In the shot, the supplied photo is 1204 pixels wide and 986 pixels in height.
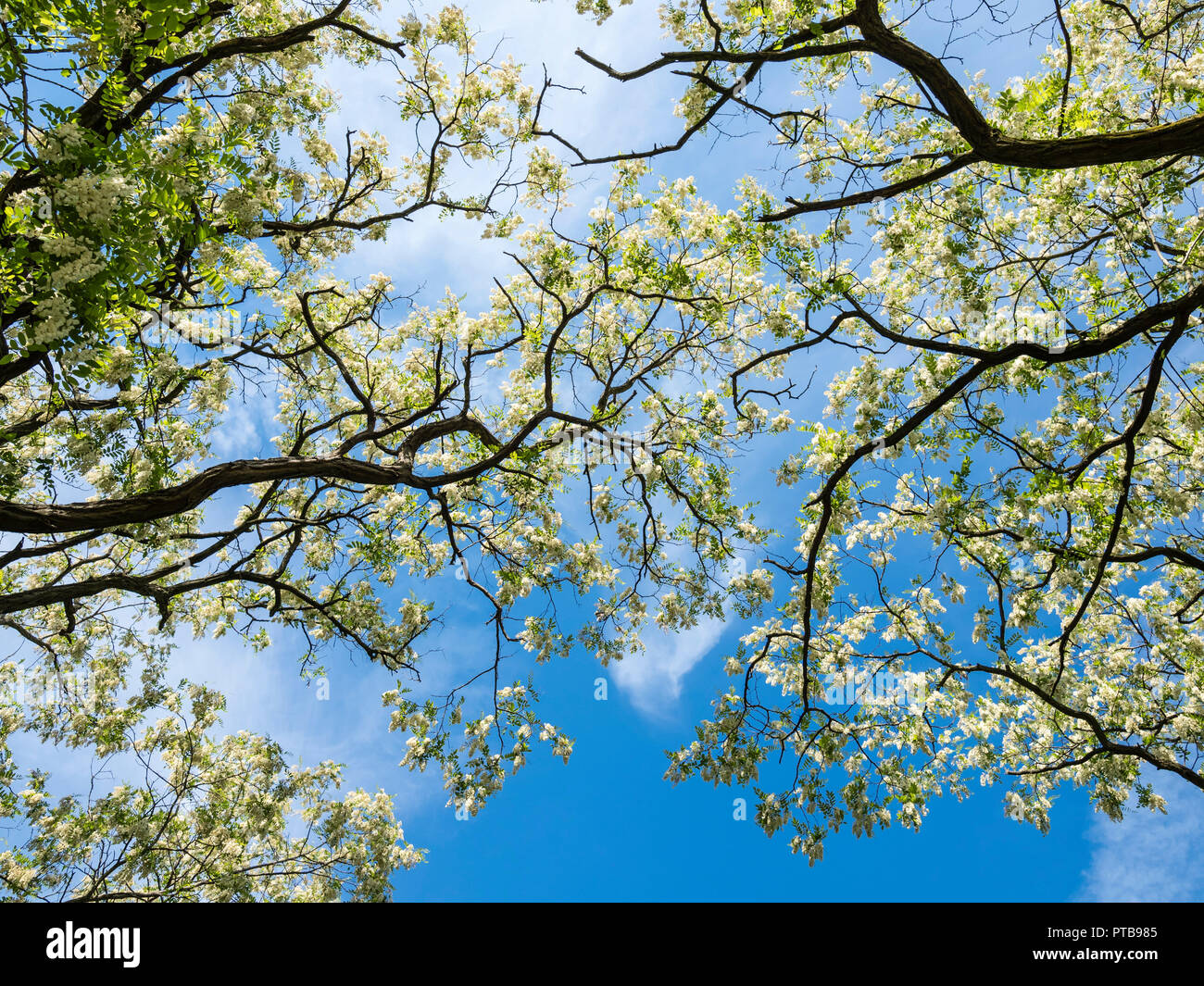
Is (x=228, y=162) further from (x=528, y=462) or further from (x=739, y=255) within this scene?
(x=739, y=255)

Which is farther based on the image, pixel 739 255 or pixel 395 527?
pixel 395 527

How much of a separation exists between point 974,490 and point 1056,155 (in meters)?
4.24

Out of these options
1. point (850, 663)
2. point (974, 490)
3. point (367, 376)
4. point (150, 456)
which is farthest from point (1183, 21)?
point (150, 456)

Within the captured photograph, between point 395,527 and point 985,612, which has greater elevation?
point 395,527

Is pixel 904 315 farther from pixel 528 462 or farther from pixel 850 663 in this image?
pixel 528 462

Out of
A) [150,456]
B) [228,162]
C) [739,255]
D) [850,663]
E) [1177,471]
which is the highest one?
[739,255]

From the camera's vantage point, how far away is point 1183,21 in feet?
24.8

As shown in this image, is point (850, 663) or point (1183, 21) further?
point (850, 663)

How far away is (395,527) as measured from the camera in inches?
377
